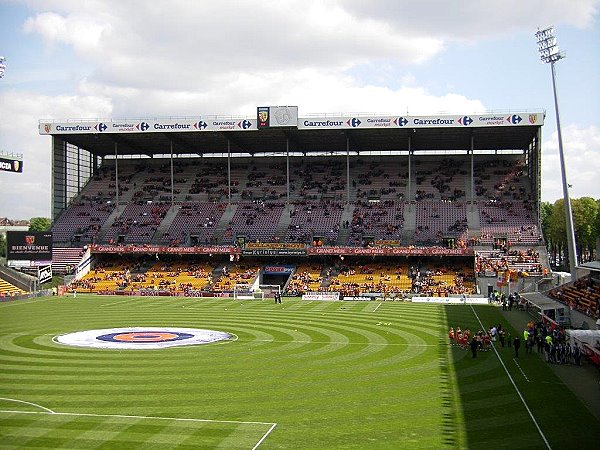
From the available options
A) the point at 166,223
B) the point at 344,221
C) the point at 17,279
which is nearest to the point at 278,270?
the point at 344,221

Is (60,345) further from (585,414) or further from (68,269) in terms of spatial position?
(68,269)

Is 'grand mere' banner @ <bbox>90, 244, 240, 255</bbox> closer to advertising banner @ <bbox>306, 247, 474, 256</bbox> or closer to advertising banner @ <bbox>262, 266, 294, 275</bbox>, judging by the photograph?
advertising banner @ <bbox>262, 266, 294, 275</bbox>

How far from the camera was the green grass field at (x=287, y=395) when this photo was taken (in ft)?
61.8

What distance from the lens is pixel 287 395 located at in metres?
23.9

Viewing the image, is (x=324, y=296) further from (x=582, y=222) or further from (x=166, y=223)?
(x=582, y=222)

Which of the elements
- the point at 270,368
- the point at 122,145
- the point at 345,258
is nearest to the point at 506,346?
the point at 270,368

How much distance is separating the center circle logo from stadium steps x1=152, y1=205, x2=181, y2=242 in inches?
1790

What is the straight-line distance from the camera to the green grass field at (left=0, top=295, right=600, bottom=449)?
18828 mm

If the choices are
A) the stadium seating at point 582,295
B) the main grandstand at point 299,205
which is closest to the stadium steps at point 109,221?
the main grandstand at point 299,205

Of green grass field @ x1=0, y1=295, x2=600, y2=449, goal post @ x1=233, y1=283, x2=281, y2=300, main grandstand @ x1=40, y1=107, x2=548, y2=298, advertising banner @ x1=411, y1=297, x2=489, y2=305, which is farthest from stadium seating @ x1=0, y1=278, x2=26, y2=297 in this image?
advertising banner @ x1=411, y1=297, x2=489, y2=305

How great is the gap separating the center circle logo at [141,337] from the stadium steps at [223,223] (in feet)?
142

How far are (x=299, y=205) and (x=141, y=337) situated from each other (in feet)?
179

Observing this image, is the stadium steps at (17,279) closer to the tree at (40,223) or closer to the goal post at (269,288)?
the goal post at (269,288)

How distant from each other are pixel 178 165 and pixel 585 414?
3439 inches
